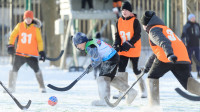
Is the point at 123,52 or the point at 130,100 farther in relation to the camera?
the point at 123,52

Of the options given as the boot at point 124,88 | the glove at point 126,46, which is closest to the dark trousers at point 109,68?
the boot at point 124,88

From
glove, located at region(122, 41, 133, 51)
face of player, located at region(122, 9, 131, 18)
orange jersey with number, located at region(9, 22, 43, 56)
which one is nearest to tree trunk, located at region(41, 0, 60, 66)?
orange jersey with number, located at region(9, 22, 43, 56)

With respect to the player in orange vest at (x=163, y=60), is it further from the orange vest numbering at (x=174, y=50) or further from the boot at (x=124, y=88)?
the boot at (x=124, y=88)

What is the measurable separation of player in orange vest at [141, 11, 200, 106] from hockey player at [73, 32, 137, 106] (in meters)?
0.94

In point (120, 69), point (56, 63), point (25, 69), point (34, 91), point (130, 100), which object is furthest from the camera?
point (56, 63)

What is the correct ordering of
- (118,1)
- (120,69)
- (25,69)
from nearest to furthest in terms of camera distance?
(120,69) < (118,1) < (25,69)

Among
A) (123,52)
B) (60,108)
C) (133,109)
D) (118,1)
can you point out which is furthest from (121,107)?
(118,1)

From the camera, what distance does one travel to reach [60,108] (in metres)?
6.08

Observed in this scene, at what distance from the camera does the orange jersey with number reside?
817 cm

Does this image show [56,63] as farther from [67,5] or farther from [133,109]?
[133,109]

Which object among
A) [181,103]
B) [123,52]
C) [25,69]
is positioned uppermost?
[123,52]

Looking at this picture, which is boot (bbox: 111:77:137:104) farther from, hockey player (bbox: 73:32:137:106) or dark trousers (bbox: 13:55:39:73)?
dark trousers (bbox: 13:55:39:73)

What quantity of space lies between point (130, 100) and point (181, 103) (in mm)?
761

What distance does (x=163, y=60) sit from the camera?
17.0 ft
